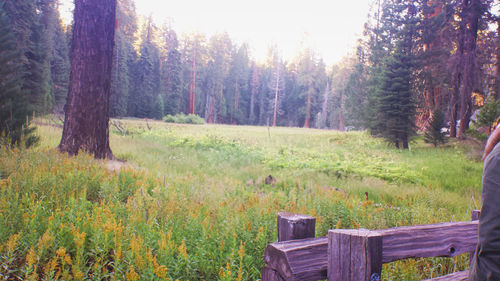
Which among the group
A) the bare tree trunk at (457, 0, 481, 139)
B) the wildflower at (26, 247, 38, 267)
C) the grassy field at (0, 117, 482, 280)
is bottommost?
the grassy field at (0, 117, 482, 280)

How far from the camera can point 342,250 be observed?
1740 millimetres

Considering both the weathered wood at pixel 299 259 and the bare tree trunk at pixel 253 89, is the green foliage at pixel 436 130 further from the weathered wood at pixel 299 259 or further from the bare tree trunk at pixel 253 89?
the bare tree trunk at pixel 253 89

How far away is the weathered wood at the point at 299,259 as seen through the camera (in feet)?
5.70

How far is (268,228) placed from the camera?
362 cm

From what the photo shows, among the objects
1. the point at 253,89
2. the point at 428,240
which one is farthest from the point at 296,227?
the point at 253,89

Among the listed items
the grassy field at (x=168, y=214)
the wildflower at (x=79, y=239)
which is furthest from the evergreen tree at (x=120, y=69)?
the wildflower at (x=79, y=239)

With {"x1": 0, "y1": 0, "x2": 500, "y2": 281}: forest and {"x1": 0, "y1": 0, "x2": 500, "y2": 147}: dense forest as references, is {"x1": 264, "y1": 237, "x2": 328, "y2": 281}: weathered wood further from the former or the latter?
{"x1": 0, "y1": 0, "x2": 500, "y2": 147}: dense forest

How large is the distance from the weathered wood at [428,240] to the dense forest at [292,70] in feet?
27.7

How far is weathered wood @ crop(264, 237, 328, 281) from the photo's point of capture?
1.74 m

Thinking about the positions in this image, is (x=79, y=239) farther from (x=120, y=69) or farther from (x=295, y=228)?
(x=120, y=69)

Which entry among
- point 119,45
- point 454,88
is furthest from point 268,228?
point 119,45

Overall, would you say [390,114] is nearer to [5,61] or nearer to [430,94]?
[430,94]

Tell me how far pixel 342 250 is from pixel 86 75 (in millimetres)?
7258

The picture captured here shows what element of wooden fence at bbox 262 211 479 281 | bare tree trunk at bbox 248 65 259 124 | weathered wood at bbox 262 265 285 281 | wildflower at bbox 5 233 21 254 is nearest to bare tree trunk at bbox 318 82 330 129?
bare tree trunk at bbox 248 65 259 124
